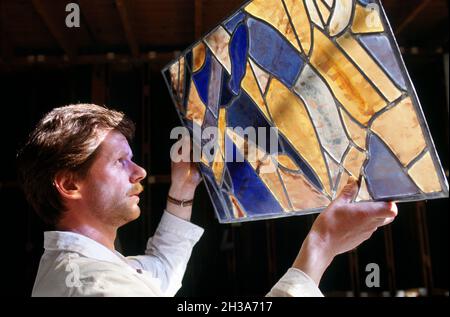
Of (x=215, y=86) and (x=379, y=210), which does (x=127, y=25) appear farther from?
(x=379, y=210)

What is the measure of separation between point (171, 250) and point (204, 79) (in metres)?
0.62

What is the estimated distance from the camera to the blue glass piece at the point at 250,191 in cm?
145

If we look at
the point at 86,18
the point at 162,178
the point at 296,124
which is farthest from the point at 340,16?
the point at 162,178

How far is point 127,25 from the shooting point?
355 centimetres

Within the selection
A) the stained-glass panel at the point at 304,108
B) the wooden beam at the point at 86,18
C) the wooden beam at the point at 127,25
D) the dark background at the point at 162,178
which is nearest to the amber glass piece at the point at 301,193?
the stained-glass panel at the point at 304,108

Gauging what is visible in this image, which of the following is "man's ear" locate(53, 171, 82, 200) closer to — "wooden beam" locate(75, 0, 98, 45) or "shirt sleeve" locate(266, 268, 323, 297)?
"shirt sleeve" locate(266, 268, 323, 297)

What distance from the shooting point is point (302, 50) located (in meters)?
1.08

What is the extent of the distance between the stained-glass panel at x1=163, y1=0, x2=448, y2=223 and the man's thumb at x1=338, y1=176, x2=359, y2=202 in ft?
0.04

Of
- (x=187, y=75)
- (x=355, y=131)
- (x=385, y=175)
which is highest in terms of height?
(x=187, y=75)

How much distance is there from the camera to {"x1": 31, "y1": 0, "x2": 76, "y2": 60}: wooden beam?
3.31 metres

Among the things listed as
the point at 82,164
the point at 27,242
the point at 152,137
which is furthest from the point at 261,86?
the point at 27,242

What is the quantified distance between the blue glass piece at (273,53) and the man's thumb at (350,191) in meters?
0.29

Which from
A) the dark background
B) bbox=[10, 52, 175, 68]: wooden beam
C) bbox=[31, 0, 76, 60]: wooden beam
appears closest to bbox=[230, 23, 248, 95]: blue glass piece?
bbox=[31, 0, 76, 60]: wooden beam

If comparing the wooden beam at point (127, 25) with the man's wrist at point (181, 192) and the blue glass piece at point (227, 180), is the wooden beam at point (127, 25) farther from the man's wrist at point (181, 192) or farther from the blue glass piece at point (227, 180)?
the blue glass piece at point (227, 180)
